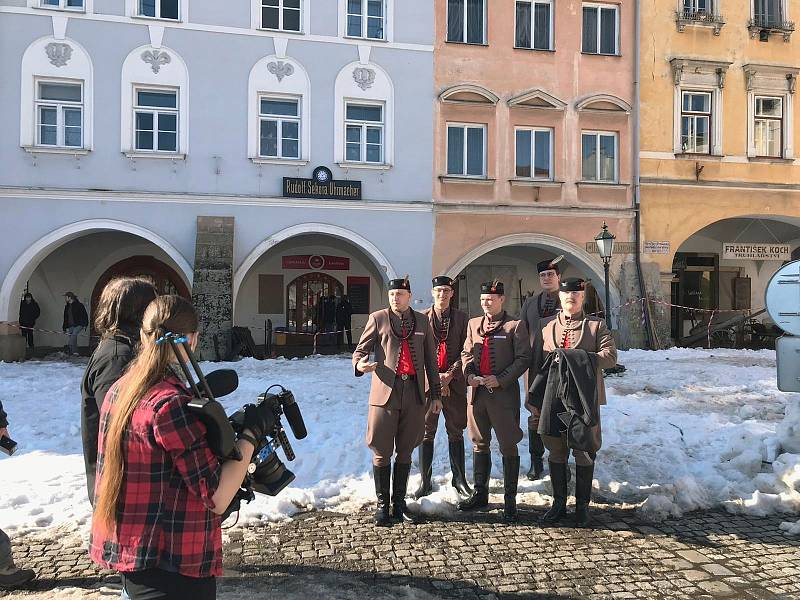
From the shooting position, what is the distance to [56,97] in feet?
47.1

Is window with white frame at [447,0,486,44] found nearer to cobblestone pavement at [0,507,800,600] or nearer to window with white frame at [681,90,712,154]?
window with white frame at [681,90,712,154]

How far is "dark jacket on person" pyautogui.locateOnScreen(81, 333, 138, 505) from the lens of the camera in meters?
3.18

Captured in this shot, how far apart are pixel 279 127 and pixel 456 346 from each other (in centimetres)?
1094

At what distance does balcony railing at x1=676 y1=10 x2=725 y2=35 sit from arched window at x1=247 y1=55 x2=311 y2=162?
995 cm

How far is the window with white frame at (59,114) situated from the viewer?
14.3 metres

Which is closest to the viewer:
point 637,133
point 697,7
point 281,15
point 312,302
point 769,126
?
point 281,15

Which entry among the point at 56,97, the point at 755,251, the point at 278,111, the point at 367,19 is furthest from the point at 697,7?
the point at 56,97

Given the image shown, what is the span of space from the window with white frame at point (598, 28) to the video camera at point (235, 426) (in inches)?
668

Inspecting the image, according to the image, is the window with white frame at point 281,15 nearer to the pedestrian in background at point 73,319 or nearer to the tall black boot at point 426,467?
the pedestrian in background at point 73,319

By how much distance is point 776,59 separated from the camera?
1766 centimetres

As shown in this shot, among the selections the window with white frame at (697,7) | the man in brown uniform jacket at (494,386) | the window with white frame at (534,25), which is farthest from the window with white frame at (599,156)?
the man in brown uniform jacket at (494,386)

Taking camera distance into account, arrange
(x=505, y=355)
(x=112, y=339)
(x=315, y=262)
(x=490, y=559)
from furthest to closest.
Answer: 1. (x=315, y=262)
2. (x=505, y=355)
3. (x=490, y=559)
4. (x=112, y=339)

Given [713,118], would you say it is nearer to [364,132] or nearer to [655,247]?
[655,247]

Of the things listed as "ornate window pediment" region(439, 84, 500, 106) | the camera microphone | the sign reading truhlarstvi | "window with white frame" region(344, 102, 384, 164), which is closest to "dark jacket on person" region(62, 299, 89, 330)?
"window with white frame" region(344, 102, 384, 164)
